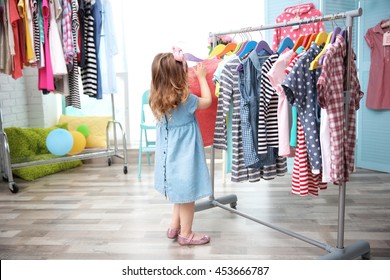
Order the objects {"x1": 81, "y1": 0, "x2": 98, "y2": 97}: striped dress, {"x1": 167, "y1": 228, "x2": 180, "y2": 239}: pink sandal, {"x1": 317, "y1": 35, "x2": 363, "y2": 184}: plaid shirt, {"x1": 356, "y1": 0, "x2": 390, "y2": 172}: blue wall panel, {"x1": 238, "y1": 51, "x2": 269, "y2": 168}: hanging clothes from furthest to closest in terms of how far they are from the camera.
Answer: {"x1": 356, "y1": 0, "x2": 390, "y2": 172}: blue wall panel
{"x1": 81, "y1": 0, "x2": 98, "y2": 97}: striped dress
{"x1": 167, "y1": 228, "x2": 180, "y2": 239}: pink sandal
{"x1": 238, "y1": 51, "x2": 269, "y2": 168}: hanging clothes
{"x1": 317, "y1": 35, "x2": 363, "y2": 184}: plaid shirt

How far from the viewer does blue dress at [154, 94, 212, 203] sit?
218cm

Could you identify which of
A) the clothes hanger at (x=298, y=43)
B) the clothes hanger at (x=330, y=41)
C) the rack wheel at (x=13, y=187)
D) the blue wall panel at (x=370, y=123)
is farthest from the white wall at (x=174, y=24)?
the clothes hanger at (x=330, y=41)

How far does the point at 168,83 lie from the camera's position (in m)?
2.12

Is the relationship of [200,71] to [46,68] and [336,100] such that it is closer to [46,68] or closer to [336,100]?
[336,100]

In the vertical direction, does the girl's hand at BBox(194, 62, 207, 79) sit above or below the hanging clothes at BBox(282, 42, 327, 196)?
above

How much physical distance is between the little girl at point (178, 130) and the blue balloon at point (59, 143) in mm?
1965

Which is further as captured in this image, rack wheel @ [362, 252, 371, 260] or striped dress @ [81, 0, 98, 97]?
striped dress @ [81, 0, 98, 97]

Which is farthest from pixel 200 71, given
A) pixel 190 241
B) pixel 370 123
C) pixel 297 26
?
pixel 370 123

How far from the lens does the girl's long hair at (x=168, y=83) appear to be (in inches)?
82.8

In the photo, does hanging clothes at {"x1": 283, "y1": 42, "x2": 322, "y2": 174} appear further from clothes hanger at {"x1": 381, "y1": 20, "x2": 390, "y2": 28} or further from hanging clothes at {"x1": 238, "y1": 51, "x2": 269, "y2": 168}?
clothes hanger at {"x1": 381, "y1": 20, "x2": 390, "y2": 28}

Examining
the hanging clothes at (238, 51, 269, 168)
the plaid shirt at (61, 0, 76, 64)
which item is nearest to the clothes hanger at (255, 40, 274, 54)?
the hanging clothes at (238, 51, 269, 168)

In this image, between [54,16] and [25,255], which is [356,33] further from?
[25,255]

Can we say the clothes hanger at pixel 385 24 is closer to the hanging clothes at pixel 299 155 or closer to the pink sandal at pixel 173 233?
the hanging clothes at pixel 299 155

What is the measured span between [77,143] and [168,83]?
8.05ft
